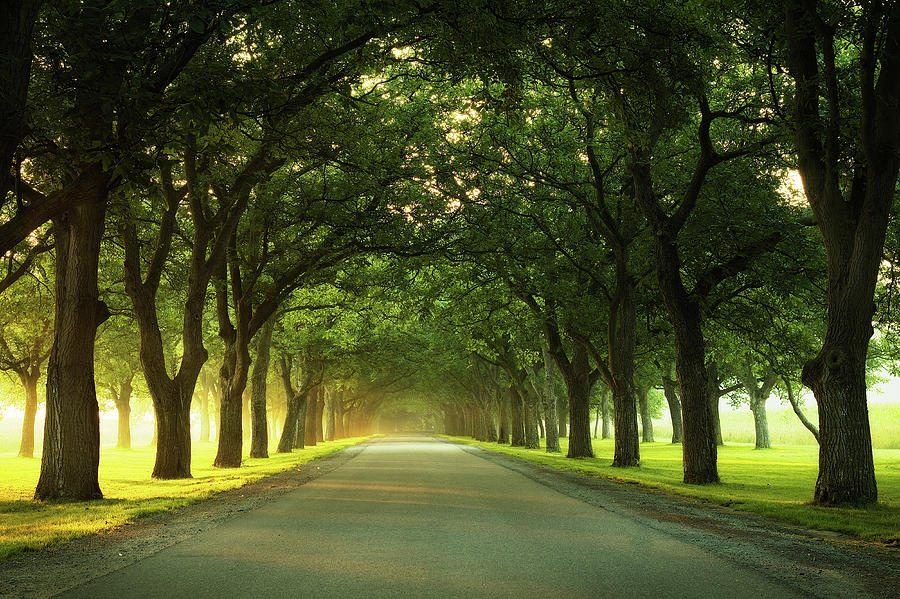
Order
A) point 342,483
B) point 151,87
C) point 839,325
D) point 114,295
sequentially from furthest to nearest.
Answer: point 114,295
point 342,483
point 839,325
point 151,87

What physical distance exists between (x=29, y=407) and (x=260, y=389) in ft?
43.4

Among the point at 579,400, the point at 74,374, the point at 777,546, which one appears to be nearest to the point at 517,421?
the point at 579,400

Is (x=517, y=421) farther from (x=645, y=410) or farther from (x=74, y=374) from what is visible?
(x=74, y=374)

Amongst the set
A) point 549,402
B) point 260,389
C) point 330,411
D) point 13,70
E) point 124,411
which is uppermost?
point 13,70

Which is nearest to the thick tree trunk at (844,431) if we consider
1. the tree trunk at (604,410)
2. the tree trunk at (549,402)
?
the tree trunk at (549,402)

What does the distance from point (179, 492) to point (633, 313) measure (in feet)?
44.5

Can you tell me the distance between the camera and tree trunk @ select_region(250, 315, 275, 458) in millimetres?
25750

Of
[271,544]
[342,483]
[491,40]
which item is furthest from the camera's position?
[342,483]

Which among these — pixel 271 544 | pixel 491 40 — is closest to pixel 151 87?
pixel 491 40

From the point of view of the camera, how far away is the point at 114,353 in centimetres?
3706

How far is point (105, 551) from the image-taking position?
6.73 m

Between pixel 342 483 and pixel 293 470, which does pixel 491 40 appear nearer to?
Answer: pixel 342 483

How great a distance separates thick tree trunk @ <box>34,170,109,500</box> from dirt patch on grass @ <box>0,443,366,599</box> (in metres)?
2.36

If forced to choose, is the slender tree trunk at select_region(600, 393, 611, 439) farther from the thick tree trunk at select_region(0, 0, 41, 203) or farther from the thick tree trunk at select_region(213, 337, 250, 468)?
the thick tree trunk at select_region(0, 0, 41, 203)
